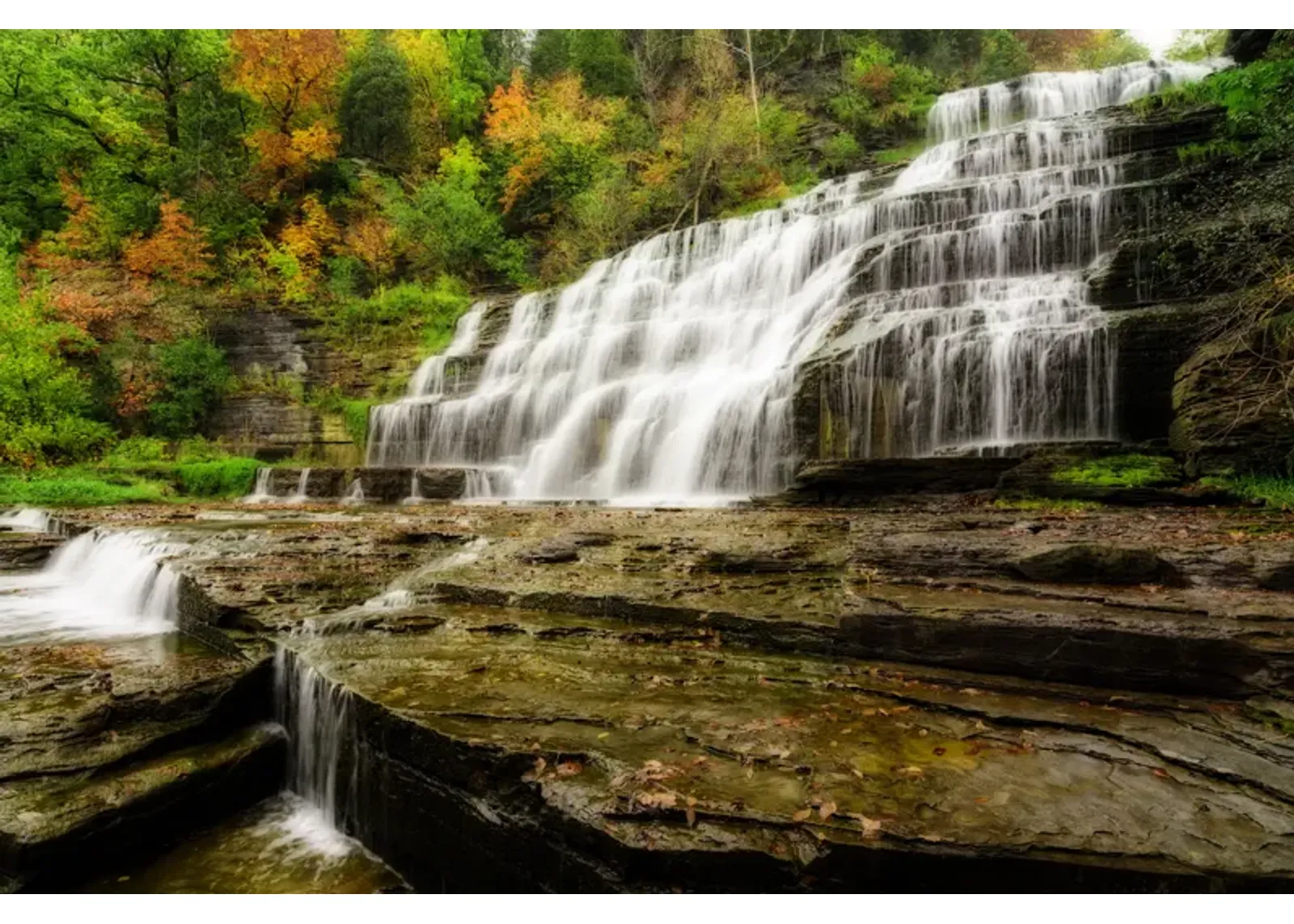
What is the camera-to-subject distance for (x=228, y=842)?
11.5 ft

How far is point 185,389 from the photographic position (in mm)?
17984

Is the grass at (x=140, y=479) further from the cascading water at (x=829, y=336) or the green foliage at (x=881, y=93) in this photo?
the green foliage at (x=881, y=93)

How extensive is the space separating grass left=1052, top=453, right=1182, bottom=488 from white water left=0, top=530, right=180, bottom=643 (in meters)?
9.70

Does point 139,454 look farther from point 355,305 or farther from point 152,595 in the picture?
point 152,595

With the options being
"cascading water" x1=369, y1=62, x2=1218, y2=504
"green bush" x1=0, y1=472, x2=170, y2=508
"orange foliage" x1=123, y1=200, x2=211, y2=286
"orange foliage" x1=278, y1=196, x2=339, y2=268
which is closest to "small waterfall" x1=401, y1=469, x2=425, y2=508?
"cascading water" x1=369, y1=62, x2=1218, y2=504

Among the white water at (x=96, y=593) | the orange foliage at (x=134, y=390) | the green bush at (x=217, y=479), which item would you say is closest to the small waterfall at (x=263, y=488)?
the green bush at (x=217, y=479)

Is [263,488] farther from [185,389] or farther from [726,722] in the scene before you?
[726,722]

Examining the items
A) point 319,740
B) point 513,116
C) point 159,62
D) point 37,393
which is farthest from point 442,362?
point 159,62

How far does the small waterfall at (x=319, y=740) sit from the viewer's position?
3.72 meters

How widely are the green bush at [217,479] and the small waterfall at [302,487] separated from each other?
1.48m

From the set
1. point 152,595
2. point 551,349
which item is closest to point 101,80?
point 551,349

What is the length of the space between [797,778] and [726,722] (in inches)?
24.2

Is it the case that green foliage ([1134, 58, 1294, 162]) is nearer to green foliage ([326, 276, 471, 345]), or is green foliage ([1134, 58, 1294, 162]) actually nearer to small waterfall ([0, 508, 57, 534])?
small waterfall ([0, 508, 57, 534])

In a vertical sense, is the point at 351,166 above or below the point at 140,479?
above
